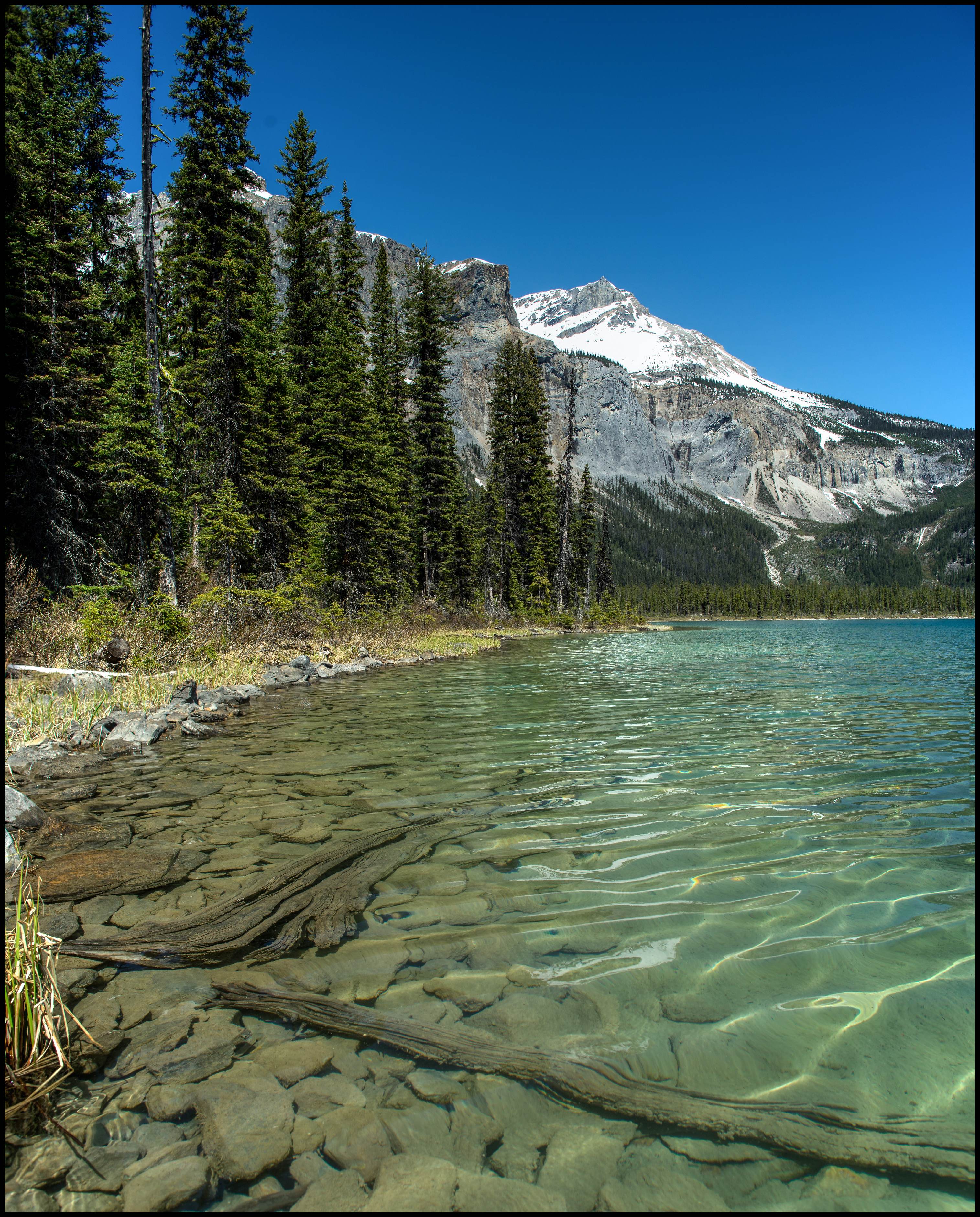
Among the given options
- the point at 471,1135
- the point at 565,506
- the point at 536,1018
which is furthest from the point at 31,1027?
the point at 565,506

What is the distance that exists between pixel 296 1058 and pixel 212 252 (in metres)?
25.3

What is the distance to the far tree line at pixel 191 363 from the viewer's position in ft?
45.3

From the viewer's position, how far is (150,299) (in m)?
13.9

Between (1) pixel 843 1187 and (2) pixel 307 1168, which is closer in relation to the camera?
(1) pixel 843 1187

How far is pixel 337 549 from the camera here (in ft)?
79.6

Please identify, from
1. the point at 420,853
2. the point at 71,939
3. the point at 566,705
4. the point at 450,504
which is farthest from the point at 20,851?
the point at 450,504

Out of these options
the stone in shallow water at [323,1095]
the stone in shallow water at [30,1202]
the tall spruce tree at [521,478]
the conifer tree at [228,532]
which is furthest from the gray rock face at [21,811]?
the tall spruce tree at [521,478]

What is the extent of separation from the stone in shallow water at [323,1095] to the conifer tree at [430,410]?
30.2 m

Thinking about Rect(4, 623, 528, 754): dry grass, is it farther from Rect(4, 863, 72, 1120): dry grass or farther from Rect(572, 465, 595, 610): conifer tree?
Rect(572, 465, 595, 610): conifer tree

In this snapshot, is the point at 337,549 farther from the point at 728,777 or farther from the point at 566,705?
the point at 728,777

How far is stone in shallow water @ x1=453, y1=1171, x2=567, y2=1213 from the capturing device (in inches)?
52.4

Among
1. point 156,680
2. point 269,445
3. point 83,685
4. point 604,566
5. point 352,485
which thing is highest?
point 269,445

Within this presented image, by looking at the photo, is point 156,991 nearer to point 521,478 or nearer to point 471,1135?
point 471,1135

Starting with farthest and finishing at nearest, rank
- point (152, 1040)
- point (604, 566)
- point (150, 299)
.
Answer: point (604, 566) → point (150, 299) → point (152, 1040)
